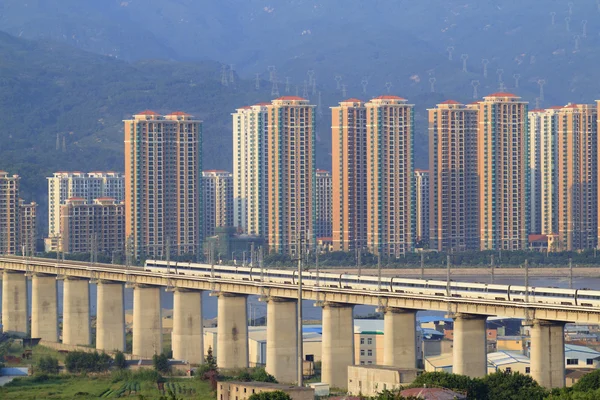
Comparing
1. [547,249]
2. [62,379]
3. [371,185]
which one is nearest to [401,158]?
[371,185]

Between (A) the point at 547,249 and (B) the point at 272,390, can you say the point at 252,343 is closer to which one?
(B) the point at 272,390

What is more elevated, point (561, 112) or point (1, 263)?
point (561, 112)

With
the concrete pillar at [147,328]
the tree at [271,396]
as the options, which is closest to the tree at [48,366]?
the concrete pillar at [147,328]

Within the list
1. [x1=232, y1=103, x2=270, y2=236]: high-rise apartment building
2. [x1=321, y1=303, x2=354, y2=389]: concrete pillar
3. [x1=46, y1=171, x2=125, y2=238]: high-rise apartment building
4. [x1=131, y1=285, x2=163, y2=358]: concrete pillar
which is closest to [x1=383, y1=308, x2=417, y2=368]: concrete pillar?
[x1=321, y1=303, x2=354, y2=389]: concrete pillar

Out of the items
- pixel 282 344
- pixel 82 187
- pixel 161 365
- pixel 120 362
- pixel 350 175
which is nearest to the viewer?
pixel 282 344

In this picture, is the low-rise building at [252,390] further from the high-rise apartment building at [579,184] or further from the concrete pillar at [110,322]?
the high-rise apartment building at [579,184]

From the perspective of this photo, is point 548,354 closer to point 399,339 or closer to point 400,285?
point 399,339

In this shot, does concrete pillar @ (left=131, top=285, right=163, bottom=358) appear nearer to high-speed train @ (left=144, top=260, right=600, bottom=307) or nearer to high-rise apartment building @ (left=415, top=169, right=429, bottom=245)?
high-speed train @ (left=144, top=260, right=600, bottom=307)

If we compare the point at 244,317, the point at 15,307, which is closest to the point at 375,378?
the point at 244,317
